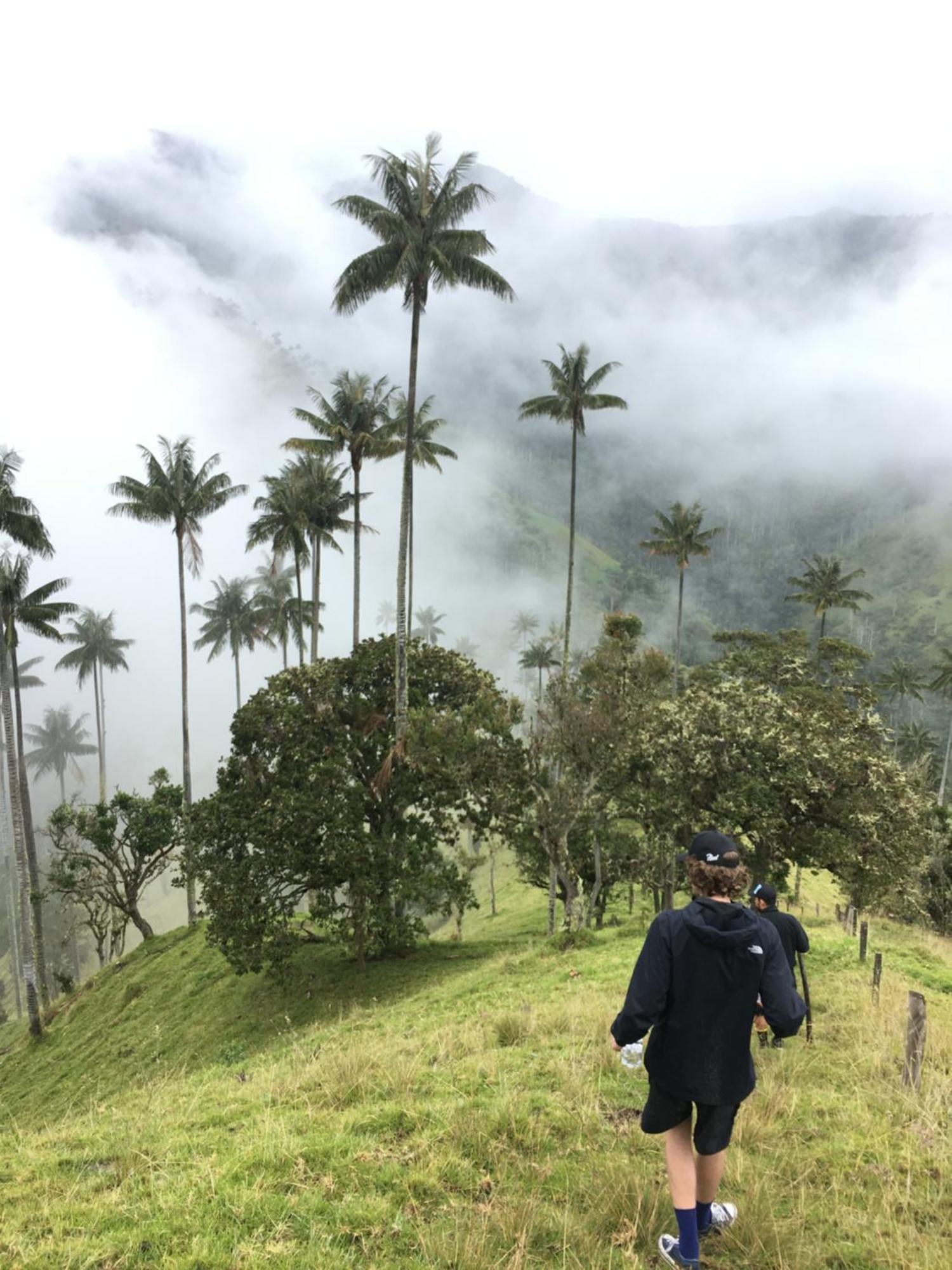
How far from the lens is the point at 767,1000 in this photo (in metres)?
3.94

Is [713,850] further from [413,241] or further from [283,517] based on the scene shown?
[283,517]

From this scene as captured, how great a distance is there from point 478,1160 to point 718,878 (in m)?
3.63

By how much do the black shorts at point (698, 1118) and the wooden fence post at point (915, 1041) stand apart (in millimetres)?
3869

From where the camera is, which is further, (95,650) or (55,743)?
(55,743)

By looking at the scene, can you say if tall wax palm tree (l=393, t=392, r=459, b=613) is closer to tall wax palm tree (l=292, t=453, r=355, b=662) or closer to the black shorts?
tall wax palm tree (l=292, t=453, r=355, b=662)

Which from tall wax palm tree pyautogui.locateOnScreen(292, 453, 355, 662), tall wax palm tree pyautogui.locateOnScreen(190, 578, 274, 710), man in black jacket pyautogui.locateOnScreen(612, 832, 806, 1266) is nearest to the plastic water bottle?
man in black jacket pyautogui.locateOnScreen(612, 832, 806, 1266)

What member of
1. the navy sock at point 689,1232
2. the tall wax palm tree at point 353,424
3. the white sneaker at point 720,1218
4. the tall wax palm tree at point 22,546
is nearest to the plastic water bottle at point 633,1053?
the navy sock at point 689,1232

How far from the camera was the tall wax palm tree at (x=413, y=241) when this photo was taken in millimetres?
21109

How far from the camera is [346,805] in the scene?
20.7 m

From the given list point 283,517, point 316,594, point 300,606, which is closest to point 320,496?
point 283,517

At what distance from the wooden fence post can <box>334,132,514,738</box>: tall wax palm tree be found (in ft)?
52.4

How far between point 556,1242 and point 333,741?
18.8 m

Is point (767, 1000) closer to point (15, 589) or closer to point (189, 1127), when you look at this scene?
point (189, 1127)

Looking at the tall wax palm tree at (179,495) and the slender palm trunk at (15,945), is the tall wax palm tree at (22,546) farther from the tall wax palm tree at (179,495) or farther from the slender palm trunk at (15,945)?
the slender palm trunk at (15,945)
